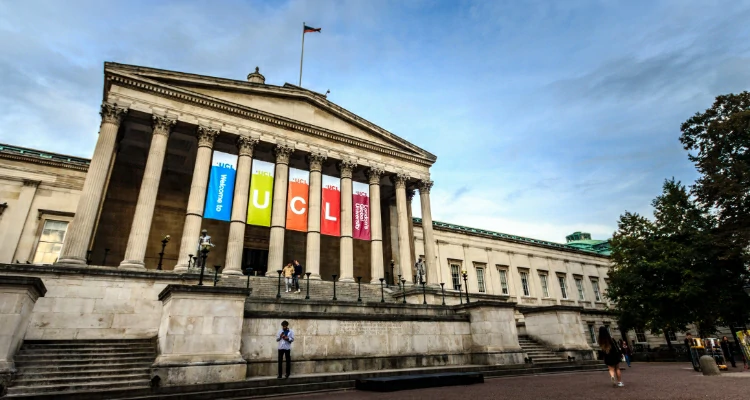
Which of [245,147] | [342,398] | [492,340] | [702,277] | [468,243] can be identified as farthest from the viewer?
[468,243]

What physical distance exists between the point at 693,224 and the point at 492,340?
21.8 metres

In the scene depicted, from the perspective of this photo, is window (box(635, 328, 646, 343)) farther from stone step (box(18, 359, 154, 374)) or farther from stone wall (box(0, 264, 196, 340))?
stone step (box(18, 359, 154, 374))

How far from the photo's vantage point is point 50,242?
876 inches

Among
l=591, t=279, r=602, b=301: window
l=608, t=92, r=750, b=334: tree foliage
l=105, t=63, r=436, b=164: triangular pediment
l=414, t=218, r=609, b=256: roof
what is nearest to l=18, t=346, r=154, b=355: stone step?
l=105, t=63, r=436, b=164: triangular pediment

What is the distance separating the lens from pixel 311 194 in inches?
951

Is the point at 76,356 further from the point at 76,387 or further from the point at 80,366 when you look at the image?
the point at 76,387

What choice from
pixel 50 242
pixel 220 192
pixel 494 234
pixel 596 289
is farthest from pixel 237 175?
pixel 596 289

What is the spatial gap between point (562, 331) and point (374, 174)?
15434 millimetres

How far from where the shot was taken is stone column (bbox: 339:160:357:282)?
2348cm

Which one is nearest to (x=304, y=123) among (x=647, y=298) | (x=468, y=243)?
(x=468, y=243)

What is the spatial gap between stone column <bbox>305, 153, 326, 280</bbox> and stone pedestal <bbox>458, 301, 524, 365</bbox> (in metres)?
9.97

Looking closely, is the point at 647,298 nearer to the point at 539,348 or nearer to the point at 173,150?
the point at 539,348

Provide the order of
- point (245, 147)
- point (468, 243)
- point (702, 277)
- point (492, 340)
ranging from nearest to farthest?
point (492, 340), point (245, 147), point (702, 277), point (468, 243)

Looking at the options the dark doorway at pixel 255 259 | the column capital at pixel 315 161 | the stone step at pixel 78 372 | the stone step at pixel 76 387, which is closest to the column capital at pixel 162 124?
the column capital at pixel 315 161
